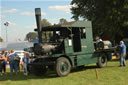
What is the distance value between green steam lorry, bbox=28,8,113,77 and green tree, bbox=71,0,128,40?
12.3 meters

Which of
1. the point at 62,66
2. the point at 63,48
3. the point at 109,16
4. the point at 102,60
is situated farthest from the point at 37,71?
the point at 109,16

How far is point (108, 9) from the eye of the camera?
25.0m

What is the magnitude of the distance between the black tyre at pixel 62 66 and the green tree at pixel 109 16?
14.7 m

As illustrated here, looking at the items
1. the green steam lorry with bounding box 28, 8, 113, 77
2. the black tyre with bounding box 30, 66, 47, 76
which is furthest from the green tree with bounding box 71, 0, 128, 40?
the black tyre with bounding box 30, 66, 47, 76

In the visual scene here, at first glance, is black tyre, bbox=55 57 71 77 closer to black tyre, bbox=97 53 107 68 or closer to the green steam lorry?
the green steam lorry

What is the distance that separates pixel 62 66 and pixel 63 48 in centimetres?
113

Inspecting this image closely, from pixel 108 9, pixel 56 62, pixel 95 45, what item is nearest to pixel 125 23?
pixel 108 9

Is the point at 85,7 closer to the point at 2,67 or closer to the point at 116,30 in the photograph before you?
the point at 116,30

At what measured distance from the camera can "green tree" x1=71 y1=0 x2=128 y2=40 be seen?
78.9 feet

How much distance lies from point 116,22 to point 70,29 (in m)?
14.5

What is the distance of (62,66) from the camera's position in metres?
10.8

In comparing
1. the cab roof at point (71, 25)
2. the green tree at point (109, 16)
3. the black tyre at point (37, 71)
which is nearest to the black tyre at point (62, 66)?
the black tyre at point (37, 71)

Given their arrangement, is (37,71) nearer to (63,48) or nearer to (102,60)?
(63,48)

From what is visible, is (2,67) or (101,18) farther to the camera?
(101,18)
